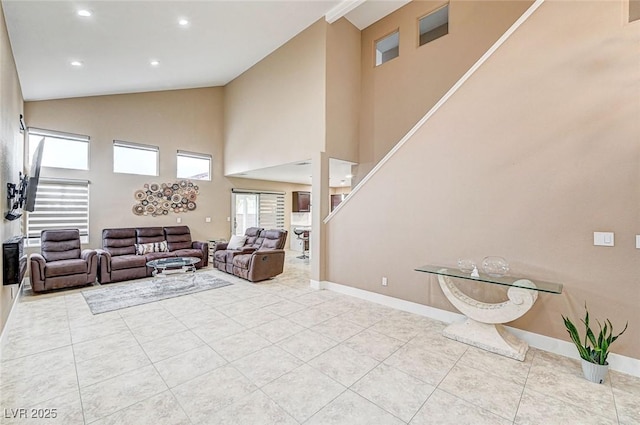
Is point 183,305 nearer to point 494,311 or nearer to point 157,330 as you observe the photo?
point 157,330

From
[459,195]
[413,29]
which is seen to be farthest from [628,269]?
[413,29]

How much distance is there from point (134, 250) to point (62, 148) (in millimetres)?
2422

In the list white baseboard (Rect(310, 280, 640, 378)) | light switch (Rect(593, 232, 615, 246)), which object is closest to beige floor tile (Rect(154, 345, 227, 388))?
white baseboard (Rect(310, 280, 640, 378))

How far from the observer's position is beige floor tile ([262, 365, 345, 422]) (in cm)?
202

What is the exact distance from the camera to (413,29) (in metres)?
5.28

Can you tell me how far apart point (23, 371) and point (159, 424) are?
163cm

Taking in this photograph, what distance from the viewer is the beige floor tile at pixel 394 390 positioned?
6.64ft

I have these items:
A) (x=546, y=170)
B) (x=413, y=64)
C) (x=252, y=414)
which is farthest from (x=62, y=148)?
(x=546, y=170)

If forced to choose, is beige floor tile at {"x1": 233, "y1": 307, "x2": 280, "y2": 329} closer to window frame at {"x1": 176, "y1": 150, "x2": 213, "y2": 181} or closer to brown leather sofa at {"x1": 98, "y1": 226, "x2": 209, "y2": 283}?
brown leather sofa at {"x1": 98, "y1": 226, "x2": 209, "y2": 283}

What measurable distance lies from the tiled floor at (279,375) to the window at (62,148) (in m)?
3.15

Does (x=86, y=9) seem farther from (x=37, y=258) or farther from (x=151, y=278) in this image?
(x=151, y=278)

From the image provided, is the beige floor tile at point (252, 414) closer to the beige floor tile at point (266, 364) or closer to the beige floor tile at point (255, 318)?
the beige floor tile at point (266, 364)

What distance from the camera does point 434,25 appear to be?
5.39 meters

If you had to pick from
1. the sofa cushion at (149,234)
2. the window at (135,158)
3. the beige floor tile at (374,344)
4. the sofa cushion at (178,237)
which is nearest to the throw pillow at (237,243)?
the sofa cushion at (178,237)
